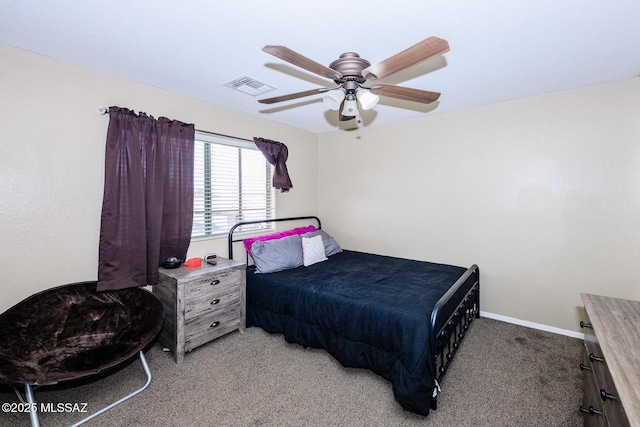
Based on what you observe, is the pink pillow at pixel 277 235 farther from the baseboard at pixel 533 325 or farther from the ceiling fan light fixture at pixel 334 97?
the baseboard at pixel 533 325

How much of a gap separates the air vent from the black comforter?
6.24ft

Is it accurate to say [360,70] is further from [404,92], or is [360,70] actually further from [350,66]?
[404,92]

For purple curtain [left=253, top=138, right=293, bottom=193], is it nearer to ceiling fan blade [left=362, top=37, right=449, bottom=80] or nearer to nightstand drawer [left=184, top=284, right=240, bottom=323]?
nightstand drawer [left=184, top=284, right=240, bottom=323]

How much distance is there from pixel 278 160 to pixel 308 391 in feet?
9.15

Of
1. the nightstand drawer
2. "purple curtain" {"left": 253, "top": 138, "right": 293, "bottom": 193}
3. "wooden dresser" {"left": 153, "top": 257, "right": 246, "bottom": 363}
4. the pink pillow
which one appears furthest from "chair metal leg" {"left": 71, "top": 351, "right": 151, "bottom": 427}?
"purple curtain" {"left": 253, "top": 138, "right": 293, "bottom": 193}

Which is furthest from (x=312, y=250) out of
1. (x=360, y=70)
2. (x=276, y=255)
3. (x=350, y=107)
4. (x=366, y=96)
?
(x=360, y=70)

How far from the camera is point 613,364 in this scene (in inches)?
43.0

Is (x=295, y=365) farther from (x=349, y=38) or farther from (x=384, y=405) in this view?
(x=349, y=38)

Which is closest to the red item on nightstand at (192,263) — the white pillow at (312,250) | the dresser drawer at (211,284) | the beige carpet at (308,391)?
the dresser drawer at (211,284)

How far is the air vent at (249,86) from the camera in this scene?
2.61 metres

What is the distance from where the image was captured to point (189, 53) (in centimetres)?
214

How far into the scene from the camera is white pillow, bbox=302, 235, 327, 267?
350 cm

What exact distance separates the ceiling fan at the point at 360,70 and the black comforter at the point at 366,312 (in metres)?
1.52

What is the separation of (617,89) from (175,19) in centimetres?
374
